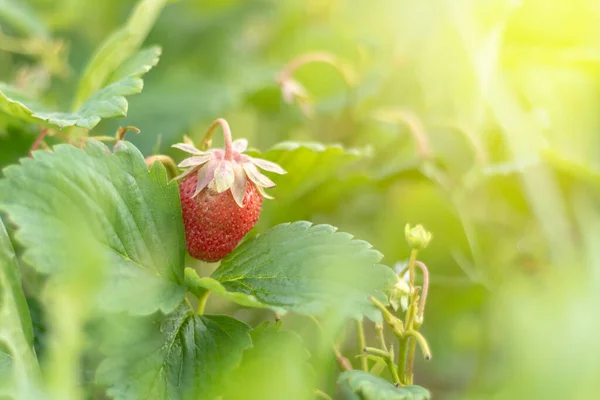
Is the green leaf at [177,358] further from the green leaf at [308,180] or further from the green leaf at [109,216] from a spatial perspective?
the green leaf at [308,180]

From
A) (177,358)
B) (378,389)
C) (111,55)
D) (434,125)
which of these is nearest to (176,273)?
(177,358)

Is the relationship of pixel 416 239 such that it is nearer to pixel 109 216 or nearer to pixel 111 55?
pixel 109 216

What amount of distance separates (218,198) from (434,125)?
505 millimetres

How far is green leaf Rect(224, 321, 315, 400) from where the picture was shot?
42 centimetres

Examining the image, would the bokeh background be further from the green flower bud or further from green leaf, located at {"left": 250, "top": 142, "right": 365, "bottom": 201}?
the green flower bud

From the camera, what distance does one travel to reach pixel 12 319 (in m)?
0.45

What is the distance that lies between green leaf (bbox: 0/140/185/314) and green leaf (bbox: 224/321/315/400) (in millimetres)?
71

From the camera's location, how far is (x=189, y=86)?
1104mm

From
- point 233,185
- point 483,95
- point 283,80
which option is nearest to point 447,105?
point 483,95

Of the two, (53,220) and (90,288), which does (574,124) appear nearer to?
(53,220)

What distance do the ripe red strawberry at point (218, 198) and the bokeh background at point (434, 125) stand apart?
0.40ft

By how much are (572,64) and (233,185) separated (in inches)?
25.9

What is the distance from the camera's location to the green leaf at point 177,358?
458mm

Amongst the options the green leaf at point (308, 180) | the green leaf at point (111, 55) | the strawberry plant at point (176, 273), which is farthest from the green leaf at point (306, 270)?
the green leaf at point (111, 55)
